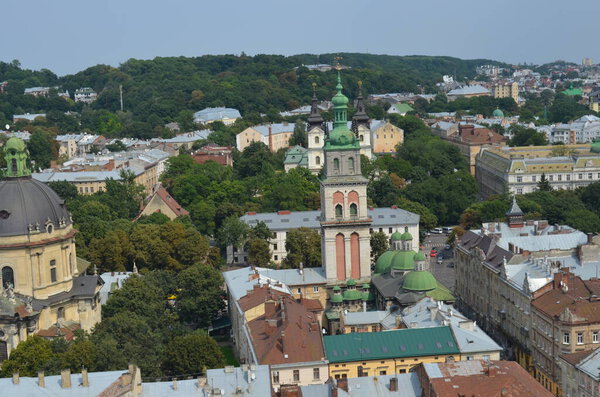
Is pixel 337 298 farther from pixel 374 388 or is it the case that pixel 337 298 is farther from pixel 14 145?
pixel 14 145

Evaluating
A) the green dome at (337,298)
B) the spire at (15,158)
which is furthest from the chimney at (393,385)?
the spire at (15,158)

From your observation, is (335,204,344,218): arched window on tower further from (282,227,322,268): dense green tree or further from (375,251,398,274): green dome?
(282,227,322,268): dense green tree

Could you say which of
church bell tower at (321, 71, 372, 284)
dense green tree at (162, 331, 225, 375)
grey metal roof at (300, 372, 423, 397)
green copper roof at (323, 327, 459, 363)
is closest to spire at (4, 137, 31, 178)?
dense green tree at (162, 331, 225, 375)

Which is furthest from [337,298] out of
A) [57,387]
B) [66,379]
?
[57,387]

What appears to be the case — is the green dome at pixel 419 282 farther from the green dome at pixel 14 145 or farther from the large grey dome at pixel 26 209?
the green dome at pixel 14 145

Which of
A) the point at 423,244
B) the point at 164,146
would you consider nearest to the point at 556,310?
the point at 423,244

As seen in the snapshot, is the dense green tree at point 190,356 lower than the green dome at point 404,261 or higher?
lower
